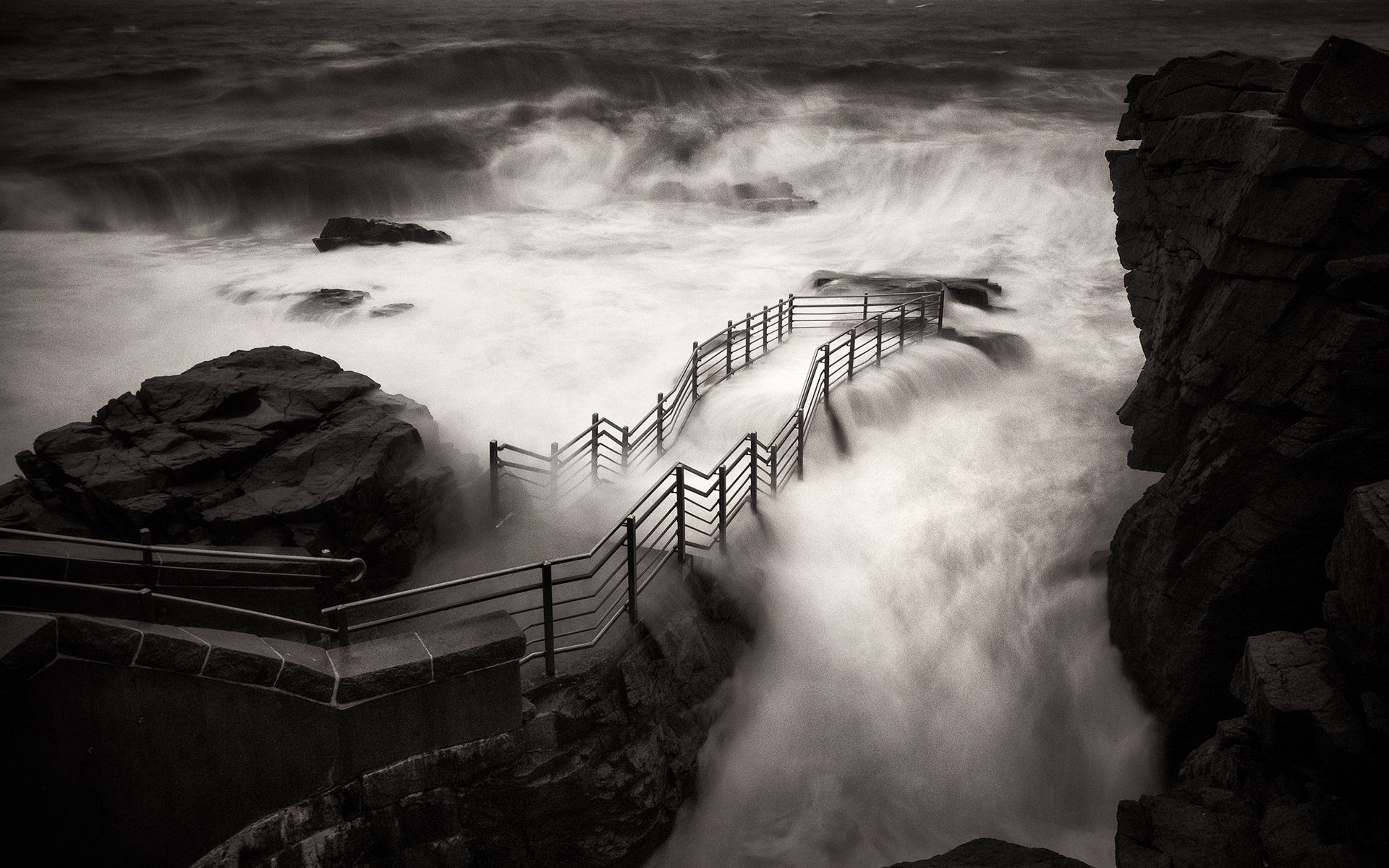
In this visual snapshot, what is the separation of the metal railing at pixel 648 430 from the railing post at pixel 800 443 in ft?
5.92

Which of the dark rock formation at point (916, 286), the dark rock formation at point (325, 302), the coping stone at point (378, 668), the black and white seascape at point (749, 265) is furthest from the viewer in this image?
the dark rock formation at point (916, 286)

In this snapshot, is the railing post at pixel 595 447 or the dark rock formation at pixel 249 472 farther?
the railing post at pixel 595 447

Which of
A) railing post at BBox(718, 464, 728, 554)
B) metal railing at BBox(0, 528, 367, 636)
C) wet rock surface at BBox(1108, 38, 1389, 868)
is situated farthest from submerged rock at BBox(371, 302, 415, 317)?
wet rock surface at BBox(1108, 38, 1389, 868)

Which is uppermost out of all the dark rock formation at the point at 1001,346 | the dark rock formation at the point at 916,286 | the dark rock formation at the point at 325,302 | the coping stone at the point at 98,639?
the coping stone at the point at 98,639

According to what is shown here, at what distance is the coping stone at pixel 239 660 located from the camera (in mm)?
5906

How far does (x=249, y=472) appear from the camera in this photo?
9.58m

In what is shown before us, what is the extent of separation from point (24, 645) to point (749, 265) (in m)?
20.2

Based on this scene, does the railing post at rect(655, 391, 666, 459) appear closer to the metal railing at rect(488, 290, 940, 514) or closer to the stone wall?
the metal railing at rect(488, 290, 940, 514)

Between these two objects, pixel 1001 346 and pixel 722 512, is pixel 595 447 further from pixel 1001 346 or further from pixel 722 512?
pixel 1001 346

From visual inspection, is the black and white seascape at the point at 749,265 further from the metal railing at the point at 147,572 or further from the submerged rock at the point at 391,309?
the metal railing at the point at 147,572

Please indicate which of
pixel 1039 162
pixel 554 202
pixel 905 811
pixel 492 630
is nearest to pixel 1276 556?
pixel 905 811

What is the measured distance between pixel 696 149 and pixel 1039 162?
35.8 feet

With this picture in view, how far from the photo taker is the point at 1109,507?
12688 mm

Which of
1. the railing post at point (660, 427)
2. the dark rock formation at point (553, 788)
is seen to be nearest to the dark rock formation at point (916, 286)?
the railing post at point (660, 427)
